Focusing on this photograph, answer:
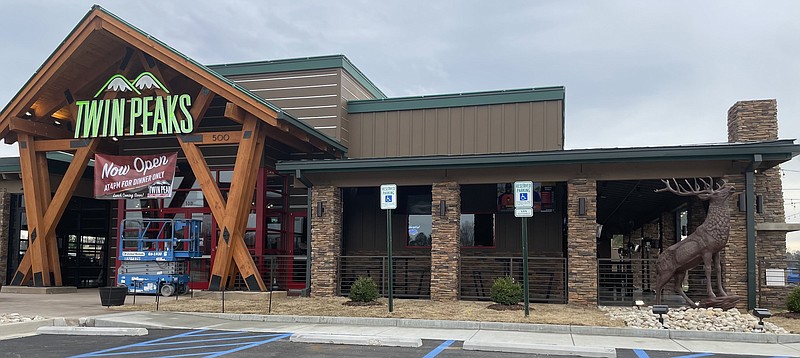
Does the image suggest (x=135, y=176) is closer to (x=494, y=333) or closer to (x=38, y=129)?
(x=38, y=129)

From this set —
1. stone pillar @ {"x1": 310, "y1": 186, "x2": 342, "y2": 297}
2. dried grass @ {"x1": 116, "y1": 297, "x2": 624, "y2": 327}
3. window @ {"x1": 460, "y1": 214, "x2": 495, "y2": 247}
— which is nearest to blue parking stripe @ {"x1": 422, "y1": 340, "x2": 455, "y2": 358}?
dried grass @ {"x1": 116, "y1": 297, "x2": 624, "y2": 327}

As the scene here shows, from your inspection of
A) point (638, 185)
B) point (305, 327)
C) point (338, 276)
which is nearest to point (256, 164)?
point (338, 276)

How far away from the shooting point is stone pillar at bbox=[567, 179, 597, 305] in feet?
55.8

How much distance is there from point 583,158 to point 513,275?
5.68 m

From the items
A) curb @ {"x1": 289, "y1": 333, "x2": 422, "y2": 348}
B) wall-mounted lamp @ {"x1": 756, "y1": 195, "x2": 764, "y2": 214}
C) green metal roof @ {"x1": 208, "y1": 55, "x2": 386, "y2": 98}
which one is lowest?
curb @ {"x1": 289, "y1": 333, "x2": 422, "y2": 348}

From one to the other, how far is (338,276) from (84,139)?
971 cm

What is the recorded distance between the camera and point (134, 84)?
69.1 ft

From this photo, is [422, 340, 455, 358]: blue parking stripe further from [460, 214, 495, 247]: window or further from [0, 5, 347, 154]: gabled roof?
[460, 214, 495, 247]: window

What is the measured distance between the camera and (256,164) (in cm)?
2006

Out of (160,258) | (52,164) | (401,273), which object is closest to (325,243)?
(401,273)

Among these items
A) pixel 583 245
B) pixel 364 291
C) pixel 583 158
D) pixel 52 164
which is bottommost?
pixel 364 291

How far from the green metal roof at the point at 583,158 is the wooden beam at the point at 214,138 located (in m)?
1.92

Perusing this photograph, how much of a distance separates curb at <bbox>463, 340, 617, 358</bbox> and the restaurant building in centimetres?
671

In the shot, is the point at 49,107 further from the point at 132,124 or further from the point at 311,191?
the point at 311,191
